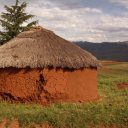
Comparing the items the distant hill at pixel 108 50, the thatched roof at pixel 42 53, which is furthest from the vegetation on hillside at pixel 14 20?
the distant hill at pixel 108 50

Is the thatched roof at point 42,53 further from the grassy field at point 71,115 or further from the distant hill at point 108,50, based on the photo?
the distant hill at point 108,50

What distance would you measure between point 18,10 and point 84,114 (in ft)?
61.2

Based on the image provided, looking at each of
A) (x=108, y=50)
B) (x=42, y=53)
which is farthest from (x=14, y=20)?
(x=108, y=50)

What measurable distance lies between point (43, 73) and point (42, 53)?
1.07 meters

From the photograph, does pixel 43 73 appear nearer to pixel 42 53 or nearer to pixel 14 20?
pixel 42 53

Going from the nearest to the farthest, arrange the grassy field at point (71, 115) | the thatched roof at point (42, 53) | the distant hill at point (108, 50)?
the grassy field at point (71, 115), the thatched roof at point (42, 53), the distant hill at point (108, 50)

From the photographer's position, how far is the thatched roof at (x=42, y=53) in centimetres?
1922

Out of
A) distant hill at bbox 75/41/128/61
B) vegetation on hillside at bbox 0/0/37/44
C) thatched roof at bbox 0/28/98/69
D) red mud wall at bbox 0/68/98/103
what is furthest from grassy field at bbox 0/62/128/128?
distant hill at bbox 75/41/128/61

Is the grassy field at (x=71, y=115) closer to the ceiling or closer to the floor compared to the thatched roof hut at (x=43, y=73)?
closer to the floor

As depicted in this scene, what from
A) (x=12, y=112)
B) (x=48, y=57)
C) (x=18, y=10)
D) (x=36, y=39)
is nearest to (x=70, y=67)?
(x=48, y=57)

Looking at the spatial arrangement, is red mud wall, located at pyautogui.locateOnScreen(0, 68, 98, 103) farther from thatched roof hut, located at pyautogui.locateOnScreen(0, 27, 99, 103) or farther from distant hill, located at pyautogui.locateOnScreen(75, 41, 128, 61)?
distant hill, located at pyautogui.locateOnScreen(75, 41, 128, 61)

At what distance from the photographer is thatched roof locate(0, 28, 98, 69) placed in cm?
1922

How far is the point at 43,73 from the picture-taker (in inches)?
755

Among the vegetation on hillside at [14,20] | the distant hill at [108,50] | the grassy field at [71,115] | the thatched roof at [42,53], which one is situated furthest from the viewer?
the distant hill at [108,50]
